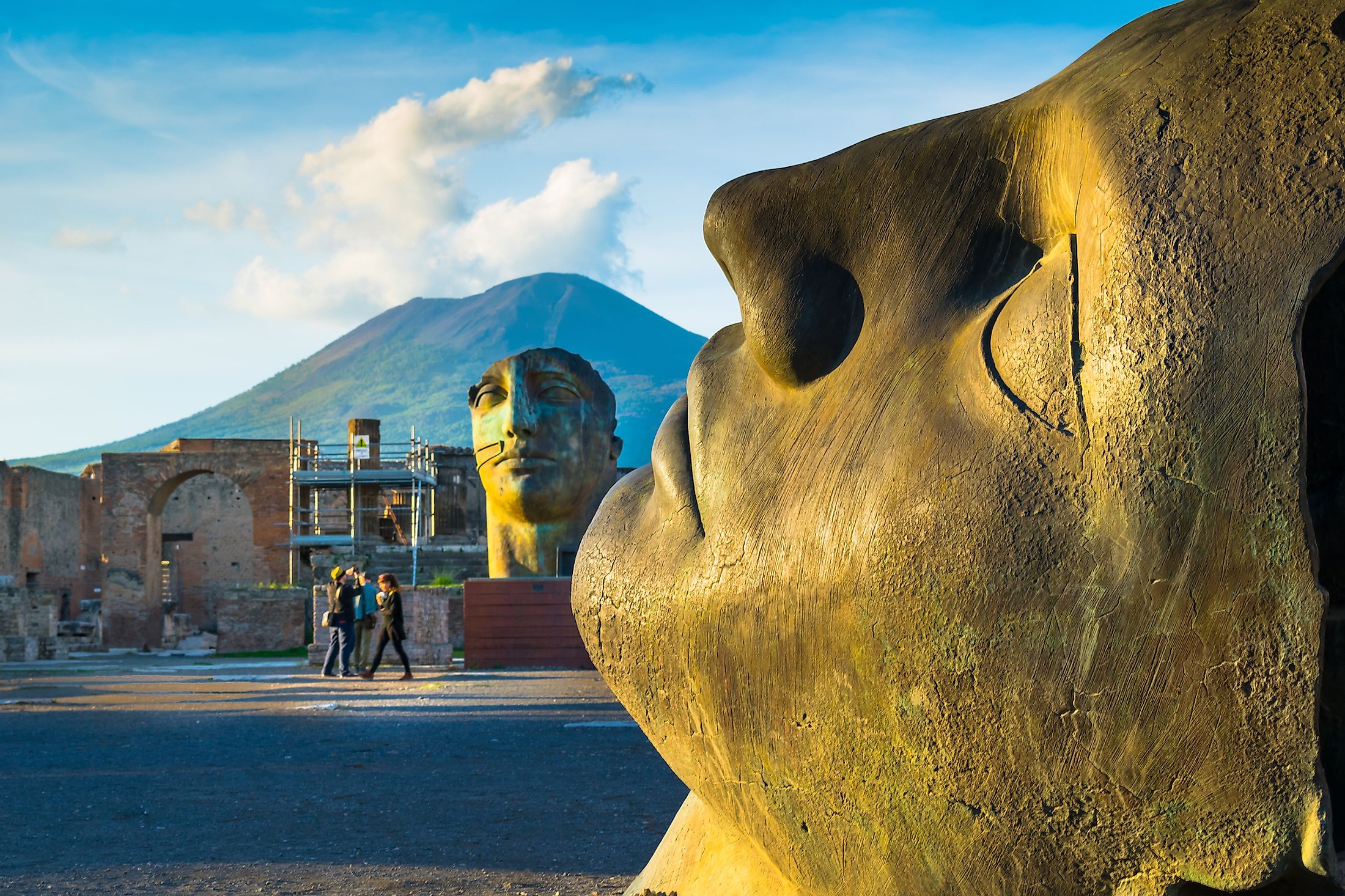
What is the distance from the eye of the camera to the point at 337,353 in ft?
636

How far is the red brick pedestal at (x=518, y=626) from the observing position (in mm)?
13102

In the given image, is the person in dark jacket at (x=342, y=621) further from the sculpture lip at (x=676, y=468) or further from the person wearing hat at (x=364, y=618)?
the sculpture lip at (x=676, y=468)

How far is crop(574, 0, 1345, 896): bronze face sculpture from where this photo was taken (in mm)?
1429

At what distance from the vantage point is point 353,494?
26.8 m

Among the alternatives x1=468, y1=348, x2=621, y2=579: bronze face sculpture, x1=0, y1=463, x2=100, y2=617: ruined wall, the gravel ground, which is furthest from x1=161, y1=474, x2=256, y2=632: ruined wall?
the gravel ground

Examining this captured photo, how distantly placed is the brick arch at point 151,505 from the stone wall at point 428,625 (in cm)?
1573

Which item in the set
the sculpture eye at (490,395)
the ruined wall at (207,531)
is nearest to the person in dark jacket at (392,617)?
the sculpture eye at (490,395)

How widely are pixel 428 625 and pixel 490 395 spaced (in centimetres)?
334

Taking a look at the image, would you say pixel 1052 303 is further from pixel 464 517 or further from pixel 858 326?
pixel 464 517

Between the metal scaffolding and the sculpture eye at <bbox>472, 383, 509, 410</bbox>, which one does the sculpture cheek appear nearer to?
the sculpture eye at <bbox>472, 383, 509, 410</bbox>

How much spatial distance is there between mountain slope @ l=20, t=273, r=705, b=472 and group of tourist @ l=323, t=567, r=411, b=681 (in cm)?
11753

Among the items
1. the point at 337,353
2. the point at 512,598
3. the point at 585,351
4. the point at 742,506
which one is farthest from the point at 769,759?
the point at 337,353

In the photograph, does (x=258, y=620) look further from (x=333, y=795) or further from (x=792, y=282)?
(x=792, y=282)

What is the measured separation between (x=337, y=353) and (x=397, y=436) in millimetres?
35356
